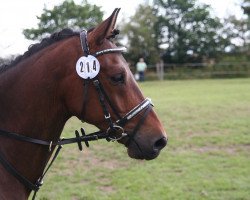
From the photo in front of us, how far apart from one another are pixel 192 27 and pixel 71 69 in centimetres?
4363

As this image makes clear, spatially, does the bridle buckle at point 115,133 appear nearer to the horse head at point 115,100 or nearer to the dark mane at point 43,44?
the horse head at point 115,100

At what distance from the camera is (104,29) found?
270 centimetres

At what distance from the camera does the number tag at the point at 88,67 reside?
2.69 m

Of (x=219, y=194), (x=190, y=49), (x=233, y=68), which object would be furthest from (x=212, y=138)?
(x=190, y=49)

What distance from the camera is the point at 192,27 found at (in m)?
44.9

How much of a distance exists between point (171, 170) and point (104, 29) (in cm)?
479

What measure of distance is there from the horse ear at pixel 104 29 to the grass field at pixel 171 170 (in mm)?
3510

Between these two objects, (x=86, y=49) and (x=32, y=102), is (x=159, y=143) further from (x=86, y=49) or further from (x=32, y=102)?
(x=32, y=102)

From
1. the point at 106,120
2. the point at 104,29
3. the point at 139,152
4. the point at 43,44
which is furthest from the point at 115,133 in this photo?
the point at 43,44

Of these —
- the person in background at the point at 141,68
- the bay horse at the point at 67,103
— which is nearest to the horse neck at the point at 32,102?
the bay horse at the point at 67,103

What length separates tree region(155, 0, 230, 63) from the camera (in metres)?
42.5

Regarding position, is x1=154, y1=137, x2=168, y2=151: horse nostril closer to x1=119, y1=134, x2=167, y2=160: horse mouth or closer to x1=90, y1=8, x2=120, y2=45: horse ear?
x1=119, y1=134, x2=167, y2=160: horse mouth

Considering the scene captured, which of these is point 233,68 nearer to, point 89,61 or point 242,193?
point 242,193

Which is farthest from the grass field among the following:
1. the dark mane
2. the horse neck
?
the dark mane
